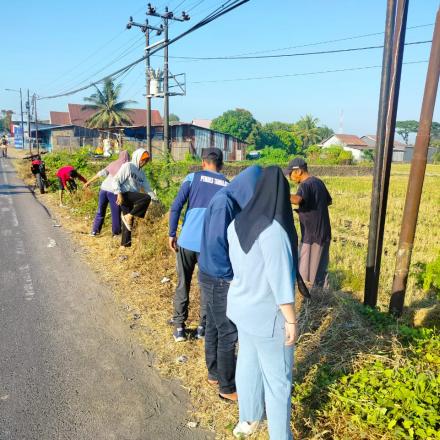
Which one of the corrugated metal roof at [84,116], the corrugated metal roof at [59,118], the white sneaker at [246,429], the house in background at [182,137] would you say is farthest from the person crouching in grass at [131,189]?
the corrugated metal roof at [59,118]

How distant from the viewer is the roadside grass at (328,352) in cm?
258

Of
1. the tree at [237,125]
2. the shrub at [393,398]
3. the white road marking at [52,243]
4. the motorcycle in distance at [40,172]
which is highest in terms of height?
the tree at [237,125]

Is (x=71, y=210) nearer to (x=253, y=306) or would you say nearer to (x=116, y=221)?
(x=116, y=221)

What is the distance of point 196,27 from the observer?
7656 millimetres

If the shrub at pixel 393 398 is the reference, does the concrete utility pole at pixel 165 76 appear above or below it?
above

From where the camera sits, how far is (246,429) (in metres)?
2.78

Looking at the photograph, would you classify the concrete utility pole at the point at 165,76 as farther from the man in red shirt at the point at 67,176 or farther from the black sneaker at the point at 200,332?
the black sneaker at the point at 200,332

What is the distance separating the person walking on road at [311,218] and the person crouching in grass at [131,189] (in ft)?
9.04

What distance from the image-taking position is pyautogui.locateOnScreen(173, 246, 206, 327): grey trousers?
3.95m

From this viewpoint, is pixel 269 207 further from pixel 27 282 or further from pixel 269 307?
pixel 27 282

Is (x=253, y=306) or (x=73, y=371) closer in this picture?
(x=253, y=306)

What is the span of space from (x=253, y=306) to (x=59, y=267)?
16.7ft

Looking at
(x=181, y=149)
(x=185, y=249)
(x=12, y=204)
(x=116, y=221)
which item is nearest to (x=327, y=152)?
(x=181, y=149)

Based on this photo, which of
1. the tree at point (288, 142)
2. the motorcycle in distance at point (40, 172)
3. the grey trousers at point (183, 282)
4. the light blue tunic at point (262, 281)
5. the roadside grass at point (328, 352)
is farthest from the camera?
the tree at point (288, 142)
